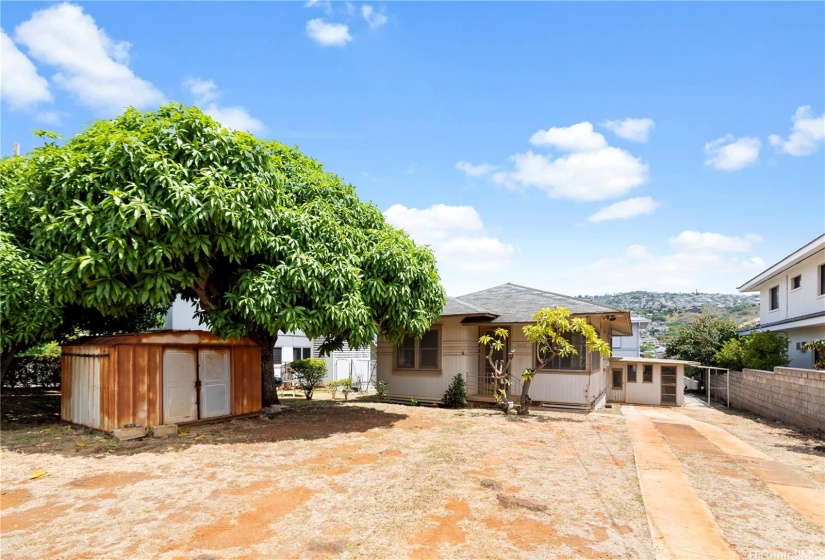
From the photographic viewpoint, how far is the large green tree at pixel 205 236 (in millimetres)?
8305

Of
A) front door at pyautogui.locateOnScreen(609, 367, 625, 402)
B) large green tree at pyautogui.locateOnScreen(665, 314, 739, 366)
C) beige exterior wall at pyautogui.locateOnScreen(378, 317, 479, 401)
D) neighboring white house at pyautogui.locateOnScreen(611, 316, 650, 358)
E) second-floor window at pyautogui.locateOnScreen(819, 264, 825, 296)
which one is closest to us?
beige exterior wall at pyautogui.locateOnScreen(378, 317, 479, 401)

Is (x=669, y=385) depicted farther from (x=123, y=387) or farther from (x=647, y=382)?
(x=123, y=387)

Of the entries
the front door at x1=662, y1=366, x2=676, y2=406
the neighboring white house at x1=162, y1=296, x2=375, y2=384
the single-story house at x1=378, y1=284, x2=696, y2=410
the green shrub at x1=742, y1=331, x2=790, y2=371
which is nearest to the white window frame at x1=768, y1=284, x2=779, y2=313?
the green shrub at x1=742, y1=331, x2=790, y2=371

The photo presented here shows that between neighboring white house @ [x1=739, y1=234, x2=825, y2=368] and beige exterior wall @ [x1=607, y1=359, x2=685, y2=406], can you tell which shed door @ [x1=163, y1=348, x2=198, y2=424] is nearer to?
beige exterior wall @ [x1=607, y1=359, x2=685, y2=406]

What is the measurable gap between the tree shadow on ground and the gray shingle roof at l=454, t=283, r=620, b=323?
4628mm

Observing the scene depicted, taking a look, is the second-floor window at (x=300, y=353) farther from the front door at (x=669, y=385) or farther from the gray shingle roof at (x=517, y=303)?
the front door at (x=669, y=385)

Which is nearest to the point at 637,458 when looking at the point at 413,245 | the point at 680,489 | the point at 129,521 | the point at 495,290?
the point at 680,489

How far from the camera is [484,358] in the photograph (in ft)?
51.0

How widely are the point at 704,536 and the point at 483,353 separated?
10.7m

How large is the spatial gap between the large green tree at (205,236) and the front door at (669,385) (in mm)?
13939

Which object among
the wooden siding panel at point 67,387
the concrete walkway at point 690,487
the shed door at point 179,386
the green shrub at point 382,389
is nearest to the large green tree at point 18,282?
the wooden siding panel at point 67,387

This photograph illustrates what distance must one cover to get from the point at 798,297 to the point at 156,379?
24.2 m

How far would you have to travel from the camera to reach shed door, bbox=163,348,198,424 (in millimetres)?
10141

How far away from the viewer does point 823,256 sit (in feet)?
55.8
